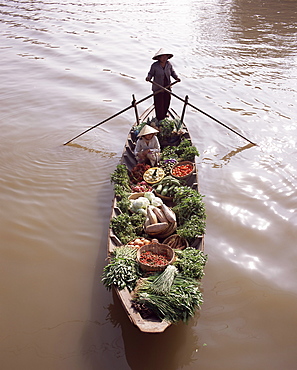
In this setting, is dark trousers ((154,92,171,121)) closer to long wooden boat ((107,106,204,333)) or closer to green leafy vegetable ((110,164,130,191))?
long wooden boat ((107,106,204,333))

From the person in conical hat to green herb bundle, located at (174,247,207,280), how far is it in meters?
2.80

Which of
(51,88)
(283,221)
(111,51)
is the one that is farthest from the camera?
(111,51)

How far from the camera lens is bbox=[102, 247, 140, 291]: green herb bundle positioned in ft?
14.1

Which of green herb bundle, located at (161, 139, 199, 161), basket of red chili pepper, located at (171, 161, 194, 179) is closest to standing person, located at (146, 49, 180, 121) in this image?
green herb bundle, located at (161, 139, 199, 161)

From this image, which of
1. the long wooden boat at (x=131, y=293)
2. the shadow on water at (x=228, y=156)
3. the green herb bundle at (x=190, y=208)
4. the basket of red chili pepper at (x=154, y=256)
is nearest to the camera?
the long wooden boat at (x=131, y=293)

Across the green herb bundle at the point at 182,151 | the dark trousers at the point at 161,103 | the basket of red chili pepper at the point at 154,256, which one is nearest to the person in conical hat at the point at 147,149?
the green herb bundle at the point at 182,151

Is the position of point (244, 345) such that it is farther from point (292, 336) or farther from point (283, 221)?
point (283, 221)

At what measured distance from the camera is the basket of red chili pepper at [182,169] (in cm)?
659

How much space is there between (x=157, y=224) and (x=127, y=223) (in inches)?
19.1

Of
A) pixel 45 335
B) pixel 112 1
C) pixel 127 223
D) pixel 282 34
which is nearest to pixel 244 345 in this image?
pixel 127 223

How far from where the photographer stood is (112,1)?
25188mm

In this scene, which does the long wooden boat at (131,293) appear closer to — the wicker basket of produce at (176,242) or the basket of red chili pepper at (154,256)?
the wicker basket of produce at (176,242)

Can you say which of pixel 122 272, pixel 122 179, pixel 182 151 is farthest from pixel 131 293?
pixel 182 151

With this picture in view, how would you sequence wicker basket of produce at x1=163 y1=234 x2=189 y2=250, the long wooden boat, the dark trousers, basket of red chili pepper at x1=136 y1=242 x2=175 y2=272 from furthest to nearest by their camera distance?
the dark trousers → wicker basket of produce at x1=163 y1=234 x2=189 y2=250 → basket of red chili pepper at x1=136 y1=242 x2=175 y2=272 → the long wooden boat
